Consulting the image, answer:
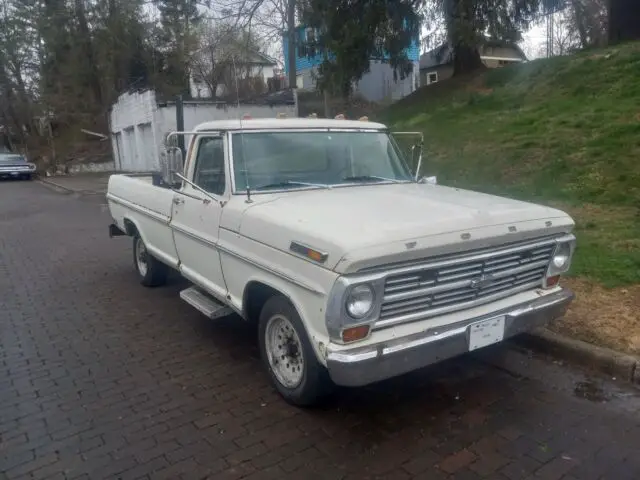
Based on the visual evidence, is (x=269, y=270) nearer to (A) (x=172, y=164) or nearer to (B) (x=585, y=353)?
(A) (x=172, y=164)

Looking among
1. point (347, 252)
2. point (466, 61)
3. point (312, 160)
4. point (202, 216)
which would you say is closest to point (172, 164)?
point (202, 216)

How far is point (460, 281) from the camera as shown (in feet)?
11.9

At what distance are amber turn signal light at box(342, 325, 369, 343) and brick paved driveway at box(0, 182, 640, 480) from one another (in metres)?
0.69

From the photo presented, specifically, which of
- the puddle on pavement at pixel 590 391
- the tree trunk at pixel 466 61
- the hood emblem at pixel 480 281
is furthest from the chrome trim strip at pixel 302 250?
the tree trunk at pixel 466 61

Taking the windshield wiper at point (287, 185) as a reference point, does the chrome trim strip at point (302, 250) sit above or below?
below

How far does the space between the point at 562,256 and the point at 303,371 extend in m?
2.10

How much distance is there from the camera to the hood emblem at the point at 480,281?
3.70 meters

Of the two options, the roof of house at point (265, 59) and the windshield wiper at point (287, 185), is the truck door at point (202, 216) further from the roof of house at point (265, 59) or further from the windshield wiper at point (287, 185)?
the roof of house at point (265, 59)

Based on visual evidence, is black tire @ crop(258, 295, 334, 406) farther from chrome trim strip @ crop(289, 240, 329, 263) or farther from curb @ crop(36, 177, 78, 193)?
curb @ crop(36, 177, 78, 193)

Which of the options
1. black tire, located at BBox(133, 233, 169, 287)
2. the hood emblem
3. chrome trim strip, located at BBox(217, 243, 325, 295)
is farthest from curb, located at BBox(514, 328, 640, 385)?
black tire, located at BBox(133, 233, 169, 287)

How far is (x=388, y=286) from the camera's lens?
3355mm

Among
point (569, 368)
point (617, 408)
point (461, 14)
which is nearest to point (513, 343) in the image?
point (569, 368)

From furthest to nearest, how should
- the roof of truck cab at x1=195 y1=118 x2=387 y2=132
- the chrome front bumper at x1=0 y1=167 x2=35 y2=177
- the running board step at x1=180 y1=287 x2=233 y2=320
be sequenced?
the chrome front bumper at x1=0 y1=167 x2=35 y2=177 < the roof of truck cab at x1=195 y1=118 x2=387 y2=132 < the running board step at x1=180 y1=287 x2=233 y2=320

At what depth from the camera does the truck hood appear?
10.7 ft
